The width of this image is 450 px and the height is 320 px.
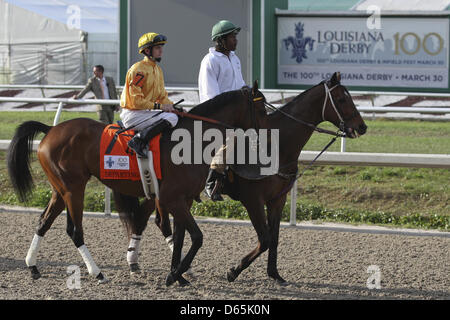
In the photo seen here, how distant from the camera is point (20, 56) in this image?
57.6 feet

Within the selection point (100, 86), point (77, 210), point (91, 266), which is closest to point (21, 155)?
point (77, 210)

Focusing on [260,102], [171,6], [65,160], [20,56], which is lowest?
[65,160]

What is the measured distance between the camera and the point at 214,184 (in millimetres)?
5848

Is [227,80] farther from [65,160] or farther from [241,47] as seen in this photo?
[241,47]

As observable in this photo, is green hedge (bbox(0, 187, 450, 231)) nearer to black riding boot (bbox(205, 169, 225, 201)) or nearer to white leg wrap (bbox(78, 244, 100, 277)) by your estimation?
black riding boot (bbox(205, 169, 225, 201))

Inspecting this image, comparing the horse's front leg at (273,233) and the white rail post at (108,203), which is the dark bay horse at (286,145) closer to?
the horse's front leg at (273,233)

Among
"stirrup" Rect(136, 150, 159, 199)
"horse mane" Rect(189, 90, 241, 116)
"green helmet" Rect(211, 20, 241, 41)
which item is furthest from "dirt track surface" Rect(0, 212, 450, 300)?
"green helmet" Rect(211, 20, 241, 41)

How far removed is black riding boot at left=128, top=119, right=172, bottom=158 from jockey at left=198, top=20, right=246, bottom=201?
0.57 metres

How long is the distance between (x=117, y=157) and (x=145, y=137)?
0.33 metres

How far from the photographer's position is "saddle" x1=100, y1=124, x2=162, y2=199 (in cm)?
551

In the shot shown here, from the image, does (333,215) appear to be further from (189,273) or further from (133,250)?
(133,250)

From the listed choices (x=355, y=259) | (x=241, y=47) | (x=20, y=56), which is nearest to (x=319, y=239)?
(x=355, y=259)
